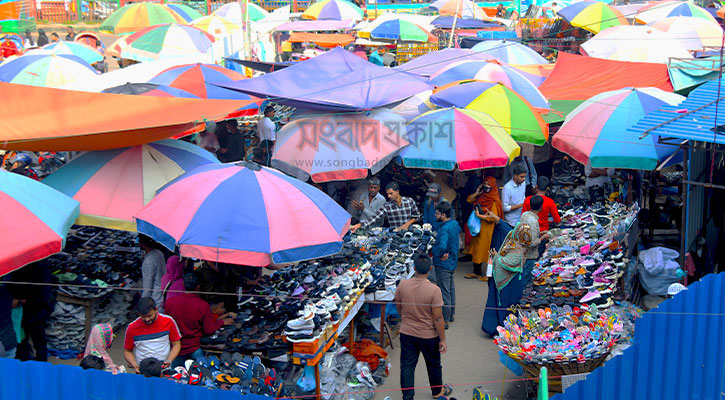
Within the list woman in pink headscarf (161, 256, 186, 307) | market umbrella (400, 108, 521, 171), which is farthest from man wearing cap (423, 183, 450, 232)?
woman in pink headscarf (161, 256, 186, 307)

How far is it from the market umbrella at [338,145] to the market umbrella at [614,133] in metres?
2.07

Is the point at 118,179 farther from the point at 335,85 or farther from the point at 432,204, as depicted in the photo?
the point at 432,204

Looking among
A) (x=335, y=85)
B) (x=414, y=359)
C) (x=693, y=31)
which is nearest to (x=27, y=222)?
(x=414, y=359)

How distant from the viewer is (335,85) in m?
8.70

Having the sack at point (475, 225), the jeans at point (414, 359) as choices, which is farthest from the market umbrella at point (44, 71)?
the jeans at point (414, 359)

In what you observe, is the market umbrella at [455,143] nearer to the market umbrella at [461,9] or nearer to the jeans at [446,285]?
the jeans at [446,285]

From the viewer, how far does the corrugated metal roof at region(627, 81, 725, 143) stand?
5.53m

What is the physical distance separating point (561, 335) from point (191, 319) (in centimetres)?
293

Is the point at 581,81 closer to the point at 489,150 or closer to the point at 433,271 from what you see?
the point at 489,150

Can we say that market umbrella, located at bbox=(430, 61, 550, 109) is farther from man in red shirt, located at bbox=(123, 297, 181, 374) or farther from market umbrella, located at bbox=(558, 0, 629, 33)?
market umbrella, located at bbox=(558, 0, 629, 33)

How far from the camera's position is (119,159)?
6633mm

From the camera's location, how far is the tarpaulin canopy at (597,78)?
10.4 metres

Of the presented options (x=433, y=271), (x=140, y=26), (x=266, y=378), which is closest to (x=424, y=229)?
(x=433, y=271)

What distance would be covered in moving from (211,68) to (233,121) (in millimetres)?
1161
